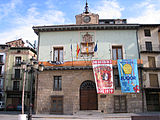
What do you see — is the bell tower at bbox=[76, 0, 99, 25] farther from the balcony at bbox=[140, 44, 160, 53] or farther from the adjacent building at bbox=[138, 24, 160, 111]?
the balcony at bbox=[140, 44, 160, 53]

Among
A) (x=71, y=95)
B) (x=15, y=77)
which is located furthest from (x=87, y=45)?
(x=15, y=77)

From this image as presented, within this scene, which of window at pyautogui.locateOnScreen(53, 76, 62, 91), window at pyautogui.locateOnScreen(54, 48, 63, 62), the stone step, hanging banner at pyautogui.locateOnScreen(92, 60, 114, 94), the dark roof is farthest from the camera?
window at pyautogui.locateOnScreen(54, 48, 63, 62)

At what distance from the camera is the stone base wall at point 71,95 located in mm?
21281

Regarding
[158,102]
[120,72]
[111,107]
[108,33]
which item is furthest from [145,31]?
[111,107]

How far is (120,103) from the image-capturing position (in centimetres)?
2147

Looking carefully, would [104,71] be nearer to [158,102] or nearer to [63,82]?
[63,82]

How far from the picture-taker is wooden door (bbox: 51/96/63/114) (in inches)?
850

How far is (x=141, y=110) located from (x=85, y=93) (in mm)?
7038

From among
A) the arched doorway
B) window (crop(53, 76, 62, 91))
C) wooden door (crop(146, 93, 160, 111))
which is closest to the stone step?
the arched doorway

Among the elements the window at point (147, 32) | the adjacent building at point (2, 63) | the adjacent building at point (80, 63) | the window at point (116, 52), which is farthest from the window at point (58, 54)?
the adjacent building at point (2, 63)

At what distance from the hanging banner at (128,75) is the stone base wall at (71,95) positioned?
3.41 feet

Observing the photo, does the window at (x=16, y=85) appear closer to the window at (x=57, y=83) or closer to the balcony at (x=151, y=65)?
the window at (x=57, y=83)

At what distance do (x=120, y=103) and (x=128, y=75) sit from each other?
3566 mm

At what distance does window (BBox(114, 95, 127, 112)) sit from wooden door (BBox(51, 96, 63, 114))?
263 inches
